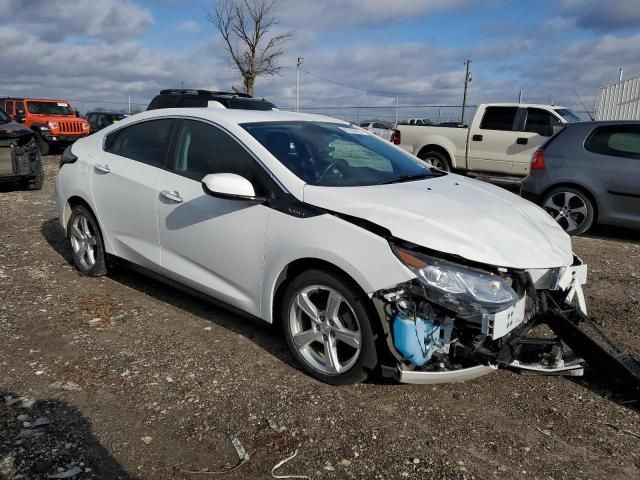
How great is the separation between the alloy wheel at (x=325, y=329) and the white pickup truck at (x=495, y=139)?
8.66 meters

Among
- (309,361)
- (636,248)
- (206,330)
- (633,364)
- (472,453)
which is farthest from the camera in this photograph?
(636,248)

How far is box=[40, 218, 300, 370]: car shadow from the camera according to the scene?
371 cm

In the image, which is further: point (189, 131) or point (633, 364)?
point (189, 131)

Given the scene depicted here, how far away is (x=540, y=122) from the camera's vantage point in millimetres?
10711

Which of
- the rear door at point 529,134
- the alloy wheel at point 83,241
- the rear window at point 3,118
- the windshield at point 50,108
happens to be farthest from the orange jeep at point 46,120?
the alloy wheel at point 83,241

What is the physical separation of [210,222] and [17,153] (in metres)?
7.48

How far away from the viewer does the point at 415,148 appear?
12008 millimetres

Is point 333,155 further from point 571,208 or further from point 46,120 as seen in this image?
point 46,120

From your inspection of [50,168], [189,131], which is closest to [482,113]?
[189,131]

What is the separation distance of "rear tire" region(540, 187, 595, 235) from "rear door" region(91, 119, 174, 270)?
5.13 meters

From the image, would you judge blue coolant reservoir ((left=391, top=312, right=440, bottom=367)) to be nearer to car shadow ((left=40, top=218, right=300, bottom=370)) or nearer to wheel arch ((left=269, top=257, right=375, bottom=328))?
wheel arch ((left=269, top=257, right=375, bottom=328))

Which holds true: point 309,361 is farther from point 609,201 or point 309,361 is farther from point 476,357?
point 609,201

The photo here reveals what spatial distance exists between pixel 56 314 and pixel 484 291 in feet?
10.8

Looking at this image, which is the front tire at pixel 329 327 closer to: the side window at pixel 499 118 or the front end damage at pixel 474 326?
the front end damage at pixel 474 326
